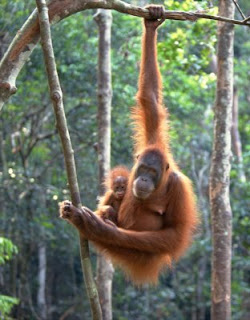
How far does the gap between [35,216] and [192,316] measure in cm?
437

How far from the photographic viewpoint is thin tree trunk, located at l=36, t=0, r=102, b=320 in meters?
3.11

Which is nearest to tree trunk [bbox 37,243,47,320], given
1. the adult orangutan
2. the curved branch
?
the adult orangutan

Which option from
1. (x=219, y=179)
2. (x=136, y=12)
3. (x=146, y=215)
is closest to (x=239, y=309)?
(x=219, y=179)

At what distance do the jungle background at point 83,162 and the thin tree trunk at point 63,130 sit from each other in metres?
6.25

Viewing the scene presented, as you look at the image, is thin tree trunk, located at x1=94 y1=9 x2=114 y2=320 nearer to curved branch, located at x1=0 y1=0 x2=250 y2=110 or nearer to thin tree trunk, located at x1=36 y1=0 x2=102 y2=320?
curved branch, located at x1=0 y1=0 x2=250 y2=110

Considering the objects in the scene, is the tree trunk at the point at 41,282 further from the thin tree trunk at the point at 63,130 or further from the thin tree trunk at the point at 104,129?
the thin tree trunk at the point at 63,130

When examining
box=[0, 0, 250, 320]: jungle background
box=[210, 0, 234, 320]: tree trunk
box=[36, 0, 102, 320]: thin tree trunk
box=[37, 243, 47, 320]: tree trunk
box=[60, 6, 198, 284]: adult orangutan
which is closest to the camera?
box=[36, 0, 102, 320]: thin tree trunk

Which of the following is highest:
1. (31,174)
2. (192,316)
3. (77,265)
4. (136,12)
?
(136,12)

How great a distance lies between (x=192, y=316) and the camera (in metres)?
13.3

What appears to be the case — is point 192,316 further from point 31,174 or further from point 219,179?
point 219,179

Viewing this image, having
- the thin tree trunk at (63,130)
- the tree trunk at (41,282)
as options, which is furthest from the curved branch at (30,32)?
the tree trunk at (41,282)

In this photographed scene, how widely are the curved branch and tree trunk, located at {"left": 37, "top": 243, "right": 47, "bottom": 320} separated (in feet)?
32.2

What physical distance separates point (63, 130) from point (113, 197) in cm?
186

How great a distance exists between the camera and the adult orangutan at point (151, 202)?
4.27 metres
